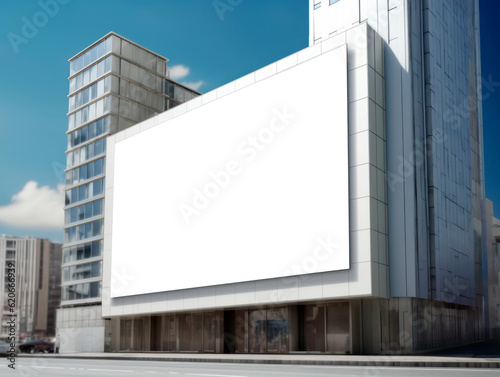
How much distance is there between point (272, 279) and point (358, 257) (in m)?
5.33

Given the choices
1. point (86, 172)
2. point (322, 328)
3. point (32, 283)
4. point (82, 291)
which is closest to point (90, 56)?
point (86, 172)

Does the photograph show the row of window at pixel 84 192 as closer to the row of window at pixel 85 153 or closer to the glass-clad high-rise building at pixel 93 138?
the glass-clad high-rise building at pixel 93 138

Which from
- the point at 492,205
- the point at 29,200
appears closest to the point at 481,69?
the point at 492,205

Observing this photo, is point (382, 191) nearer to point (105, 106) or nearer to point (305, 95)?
point (305, 95)

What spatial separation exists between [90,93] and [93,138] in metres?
4.92

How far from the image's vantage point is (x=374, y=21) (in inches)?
1335

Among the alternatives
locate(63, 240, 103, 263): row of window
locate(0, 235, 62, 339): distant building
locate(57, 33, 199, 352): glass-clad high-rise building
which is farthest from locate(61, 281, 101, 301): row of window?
locate(0, 235, 62, 339): distant building

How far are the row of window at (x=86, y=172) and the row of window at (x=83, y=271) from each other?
26.7 feet

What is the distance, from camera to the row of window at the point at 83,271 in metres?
56.1

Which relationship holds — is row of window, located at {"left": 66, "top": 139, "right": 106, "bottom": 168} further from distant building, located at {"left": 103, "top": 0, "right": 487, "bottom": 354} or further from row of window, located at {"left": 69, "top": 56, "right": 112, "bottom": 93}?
distant building, located at {"left": 103, "top": 0, "right": 487, "bottom": 354}

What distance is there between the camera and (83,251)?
5788 cm

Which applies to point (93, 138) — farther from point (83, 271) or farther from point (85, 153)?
point (83, 271)

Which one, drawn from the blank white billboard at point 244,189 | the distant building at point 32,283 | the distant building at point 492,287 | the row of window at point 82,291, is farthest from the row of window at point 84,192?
the distant building at point 32,283

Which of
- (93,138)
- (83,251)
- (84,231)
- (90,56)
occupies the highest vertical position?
(90,56)
